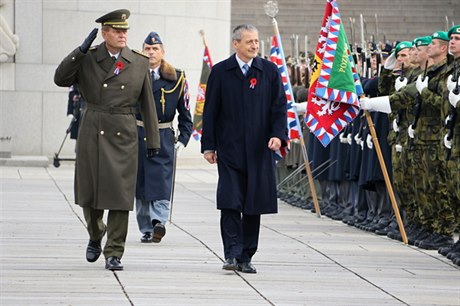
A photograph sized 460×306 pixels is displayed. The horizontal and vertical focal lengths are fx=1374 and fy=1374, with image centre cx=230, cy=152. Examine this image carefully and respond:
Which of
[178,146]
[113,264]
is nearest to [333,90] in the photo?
[178,146]

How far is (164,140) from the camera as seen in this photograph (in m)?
13.4

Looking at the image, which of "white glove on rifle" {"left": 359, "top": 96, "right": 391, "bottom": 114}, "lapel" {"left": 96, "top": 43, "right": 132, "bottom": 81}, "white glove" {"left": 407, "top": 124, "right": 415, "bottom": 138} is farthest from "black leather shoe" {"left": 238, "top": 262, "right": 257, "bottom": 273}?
"white glove on rifle" {"left": 359, "top": 96, "right": 391, "bottom": 114}

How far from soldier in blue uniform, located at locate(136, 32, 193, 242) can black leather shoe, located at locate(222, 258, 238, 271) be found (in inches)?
86.7

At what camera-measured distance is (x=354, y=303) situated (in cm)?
949

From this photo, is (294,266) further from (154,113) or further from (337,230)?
(337,230)

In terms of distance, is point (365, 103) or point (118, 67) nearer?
point (118, 67)

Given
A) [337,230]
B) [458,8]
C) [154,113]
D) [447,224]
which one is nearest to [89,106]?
[154,113]

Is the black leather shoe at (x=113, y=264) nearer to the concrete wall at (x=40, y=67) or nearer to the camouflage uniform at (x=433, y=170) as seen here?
the camouflage uniform at (x=433, y=170)

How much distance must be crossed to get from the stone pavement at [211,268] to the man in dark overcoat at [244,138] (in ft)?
1.19

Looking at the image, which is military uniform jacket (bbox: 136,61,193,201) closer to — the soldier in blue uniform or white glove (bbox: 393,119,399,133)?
the soldier in blue uniform

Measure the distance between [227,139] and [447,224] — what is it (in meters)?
3.10

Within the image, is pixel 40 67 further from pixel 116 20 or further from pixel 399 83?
pixel 116 20

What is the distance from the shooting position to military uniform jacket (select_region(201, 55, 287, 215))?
435 inches

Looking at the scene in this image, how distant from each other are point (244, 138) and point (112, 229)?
129 cm
